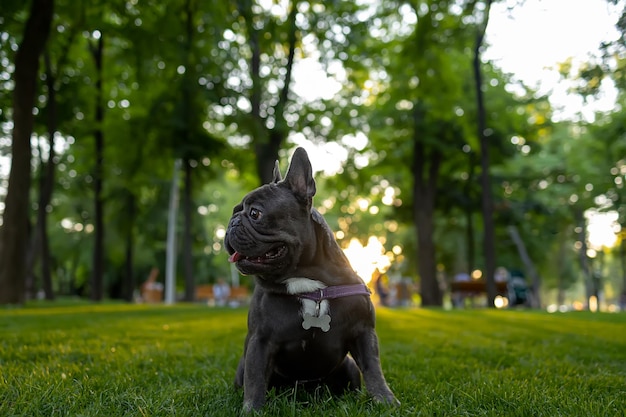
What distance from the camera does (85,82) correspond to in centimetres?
2083

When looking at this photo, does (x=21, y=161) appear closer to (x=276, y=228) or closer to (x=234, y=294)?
(x=276, y=228)

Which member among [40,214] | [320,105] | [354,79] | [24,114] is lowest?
[40,214]

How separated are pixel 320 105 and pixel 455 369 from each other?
14.0 metres

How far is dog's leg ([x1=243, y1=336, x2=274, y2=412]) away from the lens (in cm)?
311

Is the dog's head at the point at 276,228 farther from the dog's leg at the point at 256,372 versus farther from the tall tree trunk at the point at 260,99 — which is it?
the tall tree trunk at the point at 260,99

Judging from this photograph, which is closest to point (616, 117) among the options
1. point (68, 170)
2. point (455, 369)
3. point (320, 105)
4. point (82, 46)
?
point (320, 105)

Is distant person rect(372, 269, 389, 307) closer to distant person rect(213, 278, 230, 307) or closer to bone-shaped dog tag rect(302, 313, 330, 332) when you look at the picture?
distant person rect(213, 278, 230, 307)

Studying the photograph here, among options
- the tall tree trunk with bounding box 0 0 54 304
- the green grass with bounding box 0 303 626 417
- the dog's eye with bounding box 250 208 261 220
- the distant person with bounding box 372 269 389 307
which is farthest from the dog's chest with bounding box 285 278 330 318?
the distant person with bounding box 372 269 389 307

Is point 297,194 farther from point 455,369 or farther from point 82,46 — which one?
point 82,46

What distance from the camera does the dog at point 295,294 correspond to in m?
3.13

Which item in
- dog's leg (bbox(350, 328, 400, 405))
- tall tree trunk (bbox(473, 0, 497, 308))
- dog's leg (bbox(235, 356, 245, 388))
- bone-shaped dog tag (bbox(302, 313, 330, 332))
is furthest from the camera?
tall tree trunk (bbox(473, 0, 497, 308))

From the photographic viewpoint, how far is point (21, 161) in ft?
44.6

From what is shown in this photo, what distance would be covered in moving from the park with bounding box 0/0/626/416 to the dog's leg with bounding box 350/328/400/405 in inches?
4.0

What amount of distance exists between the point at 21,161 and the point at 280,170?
398 inches
